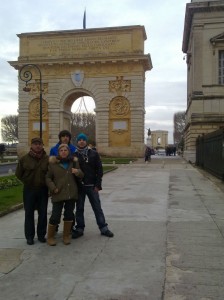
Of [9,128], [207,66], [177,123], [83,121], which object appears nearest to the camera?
[207,66]

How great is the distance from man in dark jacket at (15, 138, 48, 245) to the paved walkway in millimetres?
283

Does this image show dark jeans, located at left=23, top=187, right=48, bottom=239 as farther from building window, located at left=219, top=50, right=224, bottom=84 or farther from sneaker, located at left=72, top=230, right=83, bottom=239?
building window, located at left=219, top=50, right=224, bottom=84

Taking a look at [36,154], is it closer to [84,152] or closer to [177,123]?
[84,152]

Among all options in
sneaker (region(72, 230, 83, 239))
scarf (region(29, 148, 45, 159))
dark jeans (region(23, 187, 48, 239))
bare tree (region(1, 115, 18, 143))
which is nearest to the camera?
dark jeans (region(23, 187, 48, 239))

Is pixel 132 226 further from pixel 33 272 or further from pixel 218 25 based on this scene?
pixel 218 25

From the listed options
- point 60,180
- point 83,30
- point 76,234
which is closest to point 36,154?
point 60,180

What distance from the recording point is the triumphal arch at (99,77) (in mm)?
47688

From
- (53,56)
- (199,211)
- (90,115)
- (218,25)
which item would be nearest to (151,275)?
(199,211)

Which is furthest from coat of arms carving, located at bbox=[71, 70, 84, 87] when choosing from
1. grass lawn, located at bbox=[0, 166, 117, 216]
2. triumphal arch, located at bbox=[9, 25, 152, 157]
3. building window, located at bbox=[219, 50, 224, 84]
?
grass lawn, located at bbox=[0, 166, 117, 216]

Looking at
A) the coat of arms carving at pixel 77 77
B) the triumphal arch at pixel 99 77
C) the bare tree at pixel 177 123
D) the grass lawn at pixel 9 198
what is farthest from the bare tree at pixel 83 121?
the grass lawn at pixel 9 198

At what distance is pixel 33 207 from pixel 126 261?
214 cm

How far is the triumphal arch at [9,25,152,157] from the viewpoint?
47688 mm

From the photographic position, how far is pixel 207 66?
118 feet

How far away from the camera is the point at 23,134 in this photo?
5088 cm
